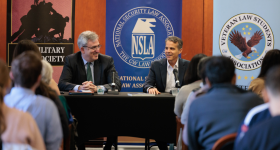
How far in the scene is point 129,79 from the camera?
14.3 ft

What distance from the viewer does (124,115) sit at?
2992 millimetres

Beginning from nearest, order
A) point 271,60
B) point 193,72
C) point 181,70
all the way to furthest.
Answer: point 193,72, point 271,60, point 181,70

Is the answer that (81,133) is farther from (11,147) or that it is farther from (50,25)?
(50,25)

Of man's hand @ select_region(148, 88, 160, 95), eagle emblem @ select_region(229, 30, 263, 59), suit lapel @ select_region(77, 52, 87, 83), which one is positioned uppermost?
eagle emblem @ select_region(229, 30, 263, 59)

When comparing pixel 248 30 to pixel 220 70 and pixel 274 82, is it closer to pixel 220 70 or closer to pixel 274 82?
pixel 220 70

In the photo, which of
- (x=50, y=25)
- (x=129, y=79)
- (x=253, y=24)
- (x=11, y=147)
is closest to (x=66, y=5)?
(x=50, y=25)

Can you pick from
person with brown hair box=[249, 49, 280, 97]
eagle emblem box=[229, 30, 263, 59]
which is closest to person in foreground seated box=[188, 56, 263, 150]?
person with brown hair box=[249, 49, 280, 97]

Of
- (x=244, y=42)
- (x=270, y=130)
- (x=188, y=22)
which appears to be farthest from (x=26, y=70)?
(x=244, y=42)

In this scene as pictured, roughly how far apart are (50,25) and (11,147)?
3.65 metres

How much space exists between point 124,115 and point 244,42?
2.62m

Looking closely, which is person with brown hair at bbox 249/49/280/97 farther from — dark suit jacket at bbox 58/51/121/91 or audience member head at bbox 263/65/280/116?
dark suit jacket at bbox 58/51/121/91

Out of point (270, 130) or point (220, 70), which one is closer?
point (270, 130)

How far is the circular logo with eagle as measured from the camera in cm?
437

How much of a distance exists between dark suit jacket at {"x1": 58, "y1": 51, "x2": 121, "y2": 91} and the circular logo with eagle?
2.05m
